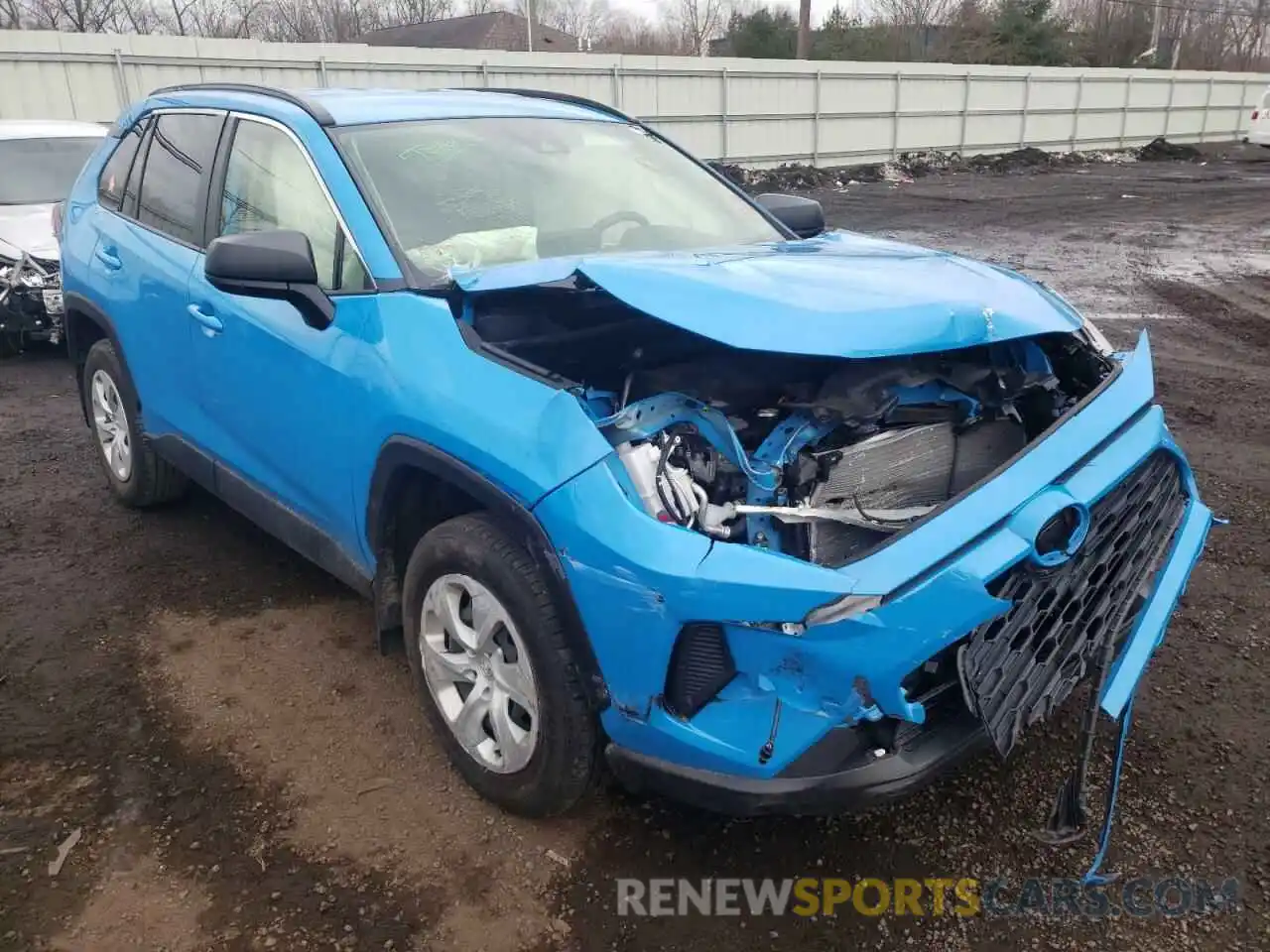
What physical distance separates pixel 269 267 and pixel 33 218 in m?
6.76

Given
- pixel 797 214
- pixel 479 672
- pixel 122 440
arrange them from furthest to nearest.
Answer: pixel 122 440
pixel 797 214
pixel 479 672

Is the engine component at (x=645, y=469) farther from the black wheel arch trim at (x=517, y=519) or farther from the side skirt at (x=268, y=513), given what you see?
the side skirt at (x=268, y=513)

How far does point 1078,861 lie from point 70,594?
3785 mm

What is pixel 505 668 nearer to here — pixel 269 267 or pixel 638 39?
pixel 269 267

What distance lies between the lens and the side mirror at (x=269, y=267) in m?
2.78

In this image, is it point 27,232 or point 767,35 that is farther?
point 767,35

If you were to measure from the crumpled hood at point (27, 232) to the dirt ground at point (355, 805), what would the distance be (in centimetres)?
407

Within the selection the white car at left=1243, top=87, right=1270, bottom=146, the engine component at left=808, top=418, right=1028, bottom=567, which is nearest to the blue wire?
the engine component at left=808, top=418, right=1028, bottom=567

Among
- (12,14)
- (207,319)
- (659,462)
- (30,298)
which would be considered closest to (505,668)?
(659,462)

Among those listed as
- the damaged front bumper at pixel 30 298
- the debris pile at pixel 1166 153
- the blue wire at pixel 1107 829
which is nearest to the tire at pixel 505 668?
the blue wire at pixel 1107 829

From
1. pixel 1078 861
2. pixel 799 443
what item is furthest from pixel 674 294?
pixel 1078 861

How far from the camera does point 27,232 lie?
7867mm

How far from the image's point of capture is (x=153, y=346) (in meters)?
3.98

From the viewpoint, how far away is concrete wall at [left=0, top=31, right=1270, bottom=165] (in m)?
14.6
